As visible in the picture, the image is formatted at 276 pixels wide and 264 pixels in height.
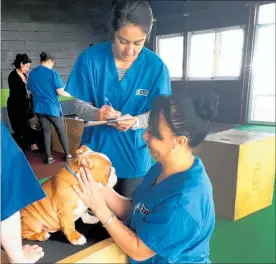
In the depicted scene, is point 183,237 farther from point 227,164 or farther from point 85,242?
point 227,164

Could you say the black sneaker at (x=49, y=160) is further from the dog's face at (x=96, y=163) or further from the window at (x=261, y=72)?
the window at (x=261, y=72)

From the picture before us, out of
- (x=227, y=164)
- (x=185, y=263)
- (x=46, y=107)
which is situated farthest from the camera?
(x=227, y=164)

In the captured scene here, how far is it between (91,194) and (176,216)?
A: 0.17m

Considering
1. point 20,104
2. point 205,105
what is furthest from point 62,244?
point 205,105

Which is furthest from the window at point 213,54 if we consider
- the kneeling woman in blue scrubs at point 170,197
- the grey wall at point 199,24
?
the kneeling woman in blue scrubs at point 170,197

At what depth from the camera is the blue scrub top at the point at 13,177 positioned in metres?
0.48

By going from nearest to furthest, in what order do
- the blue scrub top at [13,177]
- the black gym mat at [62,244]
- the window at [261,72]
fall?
the blue scrub top at [13,177] → the black gym mat at [62,244] → the window at [261,72]

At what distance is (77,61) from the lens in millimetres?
594

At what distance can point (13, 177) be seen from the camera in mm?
492

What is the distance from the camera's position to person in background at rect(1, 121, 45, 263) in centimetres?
48

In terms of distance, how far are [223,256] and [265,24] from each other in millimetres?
931

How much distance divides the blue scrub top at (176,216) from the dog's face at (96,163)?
0.36ft

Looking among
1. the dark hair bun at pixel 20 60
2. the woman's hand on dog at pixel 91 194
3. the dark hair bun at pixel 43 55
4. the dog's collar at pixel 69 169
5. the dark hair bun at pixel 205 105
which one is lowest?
the woman's hand on dog at pixel 91 194

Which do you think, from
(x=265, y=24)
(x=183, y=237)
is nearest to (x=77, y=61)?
(x=183, y=237)
